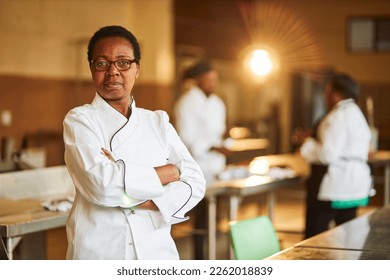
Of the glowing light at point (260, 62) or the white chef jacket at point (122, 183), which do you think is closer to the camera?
the white chef jacket at point (122, 183)

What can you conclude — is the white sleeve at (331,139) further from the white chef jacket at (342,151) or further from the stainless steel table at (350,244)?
the stainless steel table at (350,244)

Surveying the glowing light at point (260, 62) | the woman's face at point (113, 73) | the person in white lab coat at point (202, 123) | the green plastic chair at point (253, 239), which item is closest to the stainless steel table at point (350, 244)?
the green plastic chair at point (253, 239)

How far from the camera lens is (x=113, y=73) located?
1.95 metres

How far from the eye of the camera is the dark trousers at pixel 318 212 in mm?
4070

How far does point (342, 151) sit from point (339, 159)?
2.0 inches

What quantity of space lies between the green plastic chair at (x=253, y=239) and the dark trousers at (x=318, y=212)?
1.40 metres

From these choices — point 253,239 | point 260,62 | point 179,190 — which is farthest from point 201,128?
point 179,190

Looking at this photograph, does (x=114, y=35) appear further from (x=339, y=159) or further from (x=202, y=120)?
(x=202, y=120)

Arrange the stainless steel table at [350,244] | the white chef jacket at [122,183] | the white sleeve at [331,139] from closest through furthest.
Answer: the white chef jacket at [122,183], the stainless steel table at [350,244], the white sleeve at [331,139]

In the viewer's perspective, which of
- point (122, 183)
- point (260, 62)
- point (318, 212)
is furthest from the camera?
point (260, 62)

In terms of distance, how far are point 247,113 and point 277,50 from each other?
1149mm

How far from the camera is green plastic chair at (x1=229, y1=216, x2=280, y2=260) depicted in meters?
2.47

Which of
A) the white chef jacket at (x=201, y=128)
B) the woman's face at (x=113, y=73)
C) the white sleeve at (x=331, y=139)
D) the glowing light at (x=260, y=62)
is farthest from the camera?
the glowing light at (x=260, y=62)
